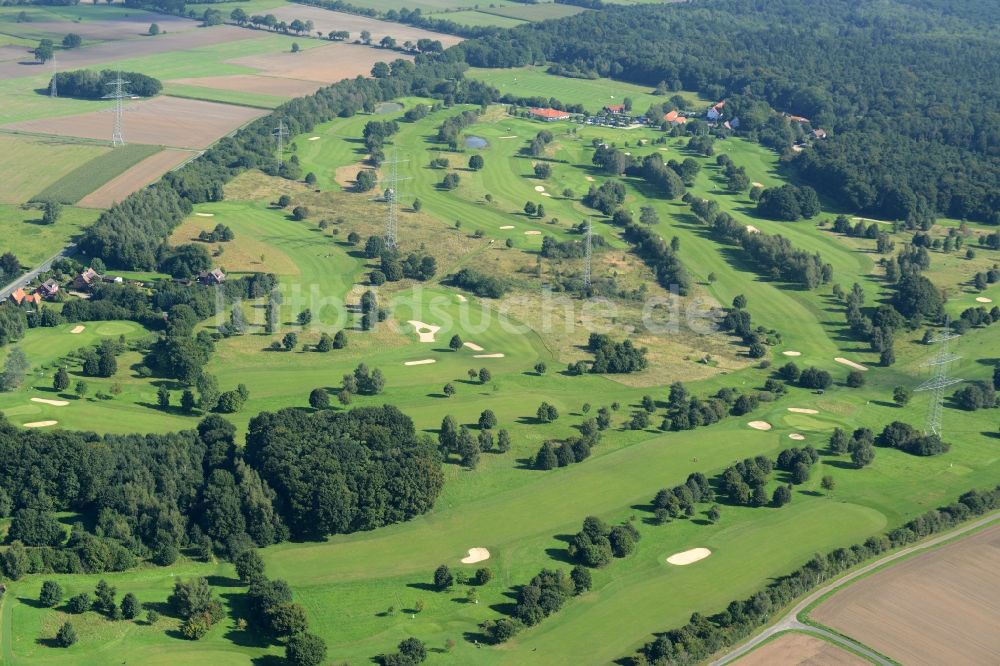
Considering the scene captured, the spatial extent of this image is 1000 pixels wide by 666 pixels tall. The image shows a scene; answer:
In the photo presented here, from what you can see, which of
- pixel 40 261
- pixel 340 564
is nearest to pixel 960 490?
pixel 340 564

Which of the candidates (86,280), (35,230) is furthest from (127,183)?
(86,280)

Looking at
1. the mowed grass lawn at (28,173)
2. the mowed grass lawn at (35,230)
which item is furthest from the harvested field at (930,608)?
the mowed grass lawn at (28,173)

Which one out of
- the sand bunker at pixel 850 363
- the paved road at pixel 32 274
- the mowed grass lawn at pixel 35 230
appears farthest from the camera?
the mowed grass lawn at pixel 35 230

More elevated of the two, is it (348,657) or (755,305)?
(755,305)

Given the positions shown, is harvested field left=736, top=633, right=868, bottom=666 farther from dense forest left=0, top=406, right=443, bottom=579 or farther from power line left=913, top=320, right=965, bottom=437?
power line left=913, top=320, right=965, bottom=437

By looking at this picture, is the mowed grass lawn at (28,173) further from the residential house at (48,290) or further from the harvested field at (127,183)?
the residential house at (48,290)

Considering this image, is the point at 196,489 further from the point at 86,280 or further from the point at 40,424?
the point at 86,280

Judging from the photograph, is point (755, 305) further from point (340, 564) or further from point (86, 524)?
point (86, 524)
